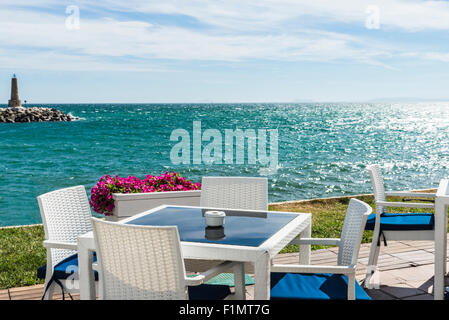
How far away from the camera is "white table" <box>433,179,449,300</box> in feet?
9.99

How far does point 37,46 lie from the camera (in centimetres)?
4847

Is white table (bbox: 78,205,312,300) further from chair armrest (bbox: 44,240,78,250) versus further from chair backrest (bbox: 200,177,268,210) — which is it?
chair backrest (bbox: 200,177,268,210)

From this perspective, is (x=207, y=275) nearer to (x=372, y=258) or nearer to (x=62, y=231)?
(x=62, y=231)

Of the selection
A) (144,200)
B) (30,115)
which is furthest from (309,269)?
(30,115)

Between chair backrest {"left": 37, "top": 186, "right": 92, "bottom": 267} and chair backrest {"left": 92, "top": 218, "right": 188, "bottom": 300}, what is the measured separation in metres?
0.83

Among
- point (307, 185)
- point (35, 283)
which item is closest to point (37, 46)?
point (307, 185)

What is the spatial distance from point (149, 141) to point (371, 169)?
31.9 meters

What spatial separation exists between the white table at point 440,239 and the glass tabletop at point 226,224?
894 millimetres

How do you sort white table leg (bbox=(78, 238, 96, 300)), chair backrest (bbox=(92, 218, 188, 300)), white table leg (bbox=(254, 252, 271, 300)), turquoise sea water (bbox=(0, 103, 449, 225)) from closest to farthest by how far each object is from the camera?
chair backrest (bbox=(92, 218, 188, 300)) < white table leg (bbox=(254, 252, 271, 300)) < white table leg (bbox=(78, 238, 96, 300)) < turquoise sea water (bbox=(0, 103, 449, 225))

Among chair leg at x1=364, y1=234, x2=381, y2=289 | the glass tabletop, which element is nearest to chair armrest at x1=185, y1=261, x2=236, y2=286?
the glass tabletop

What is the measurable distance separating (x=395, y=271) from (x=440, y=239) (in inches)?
30.3

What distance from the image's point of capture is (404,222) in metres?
3.54

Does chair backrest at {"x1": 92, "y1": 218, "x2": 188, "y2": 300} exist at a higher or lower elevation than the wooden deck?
higher
